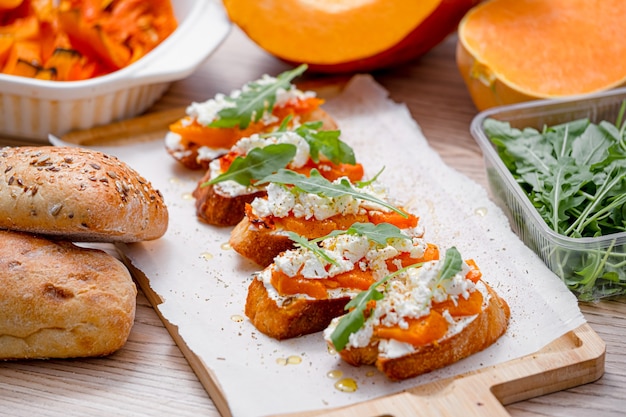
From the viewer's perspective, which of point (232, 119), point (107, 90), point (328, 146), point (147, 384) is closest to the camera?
point (147, 384)

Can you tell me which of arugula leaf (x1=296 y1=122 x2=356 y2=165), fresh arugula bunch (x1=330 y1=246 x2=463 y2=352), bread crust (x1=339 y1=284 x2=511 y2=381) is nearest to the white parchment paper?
bread crust (x1=339 y1=284 x2=511 y2=381)

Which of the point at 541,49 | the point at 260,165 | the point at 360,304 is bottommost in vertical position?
the point at 260,165

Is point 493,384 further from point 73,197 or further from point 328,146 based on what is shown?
point 73,197

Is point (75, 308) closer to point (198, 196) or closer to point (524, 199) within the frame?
point (198, 196)

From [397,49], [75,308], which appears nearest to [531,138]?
[397,49]

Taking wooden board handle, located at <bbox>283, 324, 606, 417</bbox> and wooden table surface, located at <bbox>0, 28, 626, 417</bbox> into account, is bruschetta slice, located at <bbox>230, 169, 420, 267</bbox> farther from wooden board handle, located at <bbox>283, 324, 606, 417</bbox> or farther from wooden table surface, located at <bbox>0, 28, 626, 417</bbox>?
wooden board handle, located at <bbox>283, 324, 606, 417</bbox>

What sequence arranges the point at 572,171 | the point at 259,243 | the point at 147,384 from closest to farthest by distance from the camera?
the point at 147,384 → the point at 259,243 → the point at 572,171

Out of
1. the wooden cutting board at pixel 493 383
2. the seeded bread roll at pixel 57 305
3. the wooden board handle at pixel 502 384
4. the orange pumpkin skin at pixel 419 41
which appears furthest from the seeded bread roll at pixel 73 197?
the orange pumpkin skin at pixel 419 41

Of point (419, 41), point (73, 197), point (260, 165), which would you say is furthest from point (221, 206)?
point (419, 41)
